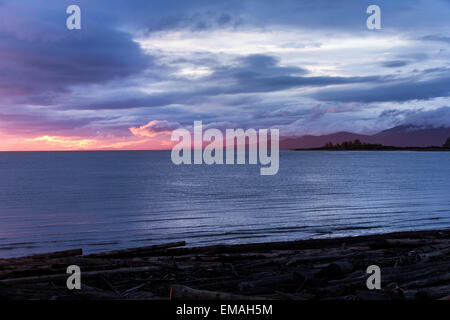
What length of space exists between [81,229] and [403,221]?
23490mm

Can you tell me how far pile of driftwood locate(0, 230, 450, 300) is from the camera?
Result: 905cm

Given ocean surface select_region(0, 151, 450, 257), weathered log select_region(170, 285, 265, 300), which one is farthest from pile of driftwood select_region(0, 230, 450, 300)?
ocean surface select_region(0, 151, 450, 257)

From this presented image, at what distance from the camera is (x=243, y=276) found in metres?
11.3

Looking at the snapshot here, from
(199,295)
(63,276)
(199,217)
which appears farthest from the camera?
(199,217)

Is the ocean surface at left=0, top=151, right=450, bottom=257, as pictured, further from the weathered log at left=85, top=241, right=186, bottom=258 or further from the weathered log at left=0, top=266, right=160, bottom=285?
the weathered log at left=0, top=266, right=160, bottom=285

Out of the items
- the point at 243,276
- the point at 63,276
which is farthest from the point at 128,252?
the point at 243,276

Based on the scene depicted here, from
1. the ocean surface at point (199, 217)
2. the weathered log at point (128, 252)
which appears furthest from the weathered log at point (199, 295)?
the ocean surface at point (199, 217)

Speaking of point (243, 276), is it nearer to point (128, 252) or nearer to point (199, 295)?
point (199, 295)

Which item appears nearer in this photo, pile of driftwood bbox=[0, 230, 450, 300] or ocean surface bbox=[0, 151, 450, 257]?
pile of driftwood bbox=[0, 230, 450, 300]

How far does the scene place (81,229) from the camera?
92.0 ft

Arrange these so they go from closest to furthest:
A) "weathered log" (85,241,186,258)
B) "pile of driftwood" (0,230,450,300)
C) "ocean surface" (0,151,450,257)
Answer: "pile of driftwood" (0,230,450,300) < "weathered log" (85,241,186,258) < "ocean surface" (0,151,450,257)

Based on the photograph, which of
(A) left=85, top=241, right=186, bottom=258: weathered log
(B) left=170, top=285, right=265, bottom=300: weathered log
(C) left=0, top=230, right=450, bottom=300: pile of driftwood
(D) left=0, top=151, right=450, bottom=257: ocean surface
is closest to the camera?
(B) left=170, top=285, right=265, bottom=300: weathered log

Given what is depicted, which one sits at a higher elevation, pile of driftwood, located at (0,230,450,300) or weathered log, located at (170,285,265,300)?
weathered log, located at (170,285,265,300)
